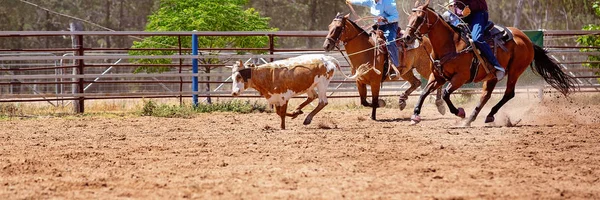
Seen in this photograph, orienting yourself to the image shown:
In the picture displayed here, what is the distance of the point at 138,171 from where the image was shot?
7820mm

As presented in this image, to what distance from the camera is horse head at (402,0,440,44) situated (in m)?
11.5

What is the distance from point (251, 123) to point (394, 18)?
2.71 metres

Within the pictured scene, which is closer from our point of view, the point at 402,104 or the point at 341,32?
the point at 402,104

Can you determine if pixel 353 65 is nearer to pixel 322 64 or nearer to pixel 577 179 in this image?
pixel 322 64

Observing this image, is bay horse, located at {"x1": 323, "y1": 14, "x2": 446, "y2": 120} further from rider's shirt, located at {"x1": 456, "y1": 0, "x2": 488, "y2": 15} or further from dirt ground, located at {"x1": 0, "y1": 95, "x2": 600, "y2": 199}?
rider's shirt, located at {"x1": 456, "y1": 0, "x2": 488, "y2": 15}

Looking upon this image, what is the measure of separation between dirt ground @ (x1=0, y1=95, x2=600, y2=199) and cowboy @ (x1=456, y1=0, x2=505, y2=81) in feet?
2.90

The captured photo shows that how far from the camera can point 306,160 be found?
8.34 metres

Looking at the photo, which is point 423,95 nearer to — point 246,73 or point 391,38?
point 391,38

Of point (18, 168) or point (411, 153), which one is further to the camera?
point (411, 153)

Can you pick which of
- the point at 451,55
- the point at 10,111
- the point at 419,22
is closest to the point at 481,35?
the point at 451,55

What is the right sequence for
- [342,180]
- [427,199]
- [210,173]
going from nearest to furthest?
1. [427,199]
2. [342,180]
3. [210,173]

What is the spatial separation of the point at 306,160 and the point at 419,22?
12.6 ft

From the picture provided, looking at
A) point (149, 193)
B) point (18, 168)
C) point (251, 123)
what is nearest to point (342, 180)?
point (149, 193)

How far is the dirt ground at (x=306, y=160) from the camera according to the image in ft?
21.9
